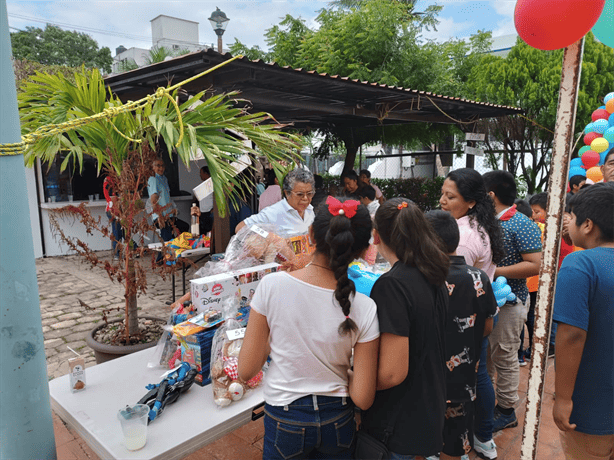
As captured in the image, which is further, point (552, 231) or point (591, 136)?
point (591, 136)

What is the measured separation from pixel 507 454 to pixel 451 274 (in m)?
1.39

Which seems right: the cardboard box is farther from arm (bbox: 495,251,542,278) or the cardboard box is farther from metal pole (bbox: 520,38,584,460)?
metal pole (bbox: 520,38,584,460)

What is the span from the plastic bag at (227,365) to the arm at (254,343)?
0.63m

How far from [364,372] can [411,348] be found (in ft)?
0.69

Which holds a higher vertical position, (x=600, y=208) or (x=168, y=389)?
(x=600, y=208)

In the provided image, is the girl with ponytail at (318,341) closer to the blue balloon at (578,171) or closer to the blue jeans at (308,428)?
the blue jeans at (308,428)

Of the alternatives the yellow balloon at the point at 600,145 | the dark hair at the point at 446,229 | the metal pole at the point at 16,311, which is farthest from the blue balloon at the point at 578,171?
the metal pole at the point at 16,311

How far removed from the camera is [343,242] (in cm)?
135

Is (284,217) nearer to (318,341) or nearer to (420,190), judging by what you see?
(318,341)

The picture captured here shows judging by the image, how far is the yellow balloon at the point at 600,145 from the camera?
17.5 feet

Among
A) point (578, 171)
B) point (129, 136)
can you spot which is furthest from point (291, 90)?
point (578, 171)

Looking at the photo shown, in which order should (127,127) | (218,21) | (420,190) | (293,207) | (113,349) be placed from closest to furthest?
(127,127), (113,349), (293,207), (218,21), (420,190)

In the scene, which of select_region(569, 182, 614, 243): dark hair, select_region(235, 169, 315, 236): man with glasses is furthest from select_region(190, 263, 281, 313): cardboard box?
select_region(569, 182, 614, 243): dark hair

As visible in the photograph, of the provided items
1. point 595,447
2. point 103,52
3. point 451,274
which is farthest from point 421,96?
point 103,52
